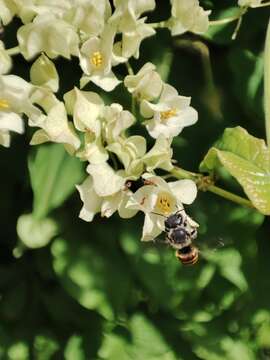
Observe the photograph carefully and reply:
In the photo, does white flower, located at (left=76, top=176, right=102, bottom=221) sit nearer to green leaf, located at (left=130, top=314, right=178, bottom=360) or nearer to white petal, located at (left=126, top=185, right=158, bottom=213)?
white petal, located at (left=126, top=185, right=158, bottom=213)

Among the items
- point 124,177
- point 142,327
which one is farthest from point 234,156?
point 142,327

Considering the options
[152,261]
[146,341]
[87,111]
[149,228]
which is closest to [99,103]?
[87,111]

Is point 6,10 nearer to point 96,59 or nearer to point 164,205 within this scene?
point 96,59

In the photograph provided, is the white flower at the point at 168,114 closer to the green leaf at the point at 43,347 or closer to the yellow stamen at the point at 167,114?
the yellow stamen at the point at 167,114

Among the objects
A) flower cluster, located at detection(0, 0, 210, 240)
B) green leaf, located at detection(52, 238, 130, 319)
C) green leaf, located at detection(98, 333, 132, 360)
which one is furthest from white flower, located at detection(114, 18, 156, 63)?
green leaf, located at detection(98, 333, 132, 360)

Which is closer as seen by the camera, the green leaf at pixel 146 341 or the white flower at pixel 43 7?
the white flower at pixel 43 7

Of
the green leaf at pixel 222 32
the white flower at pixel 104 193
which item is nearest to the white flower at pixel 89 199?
the white flower at pixel 104 193
